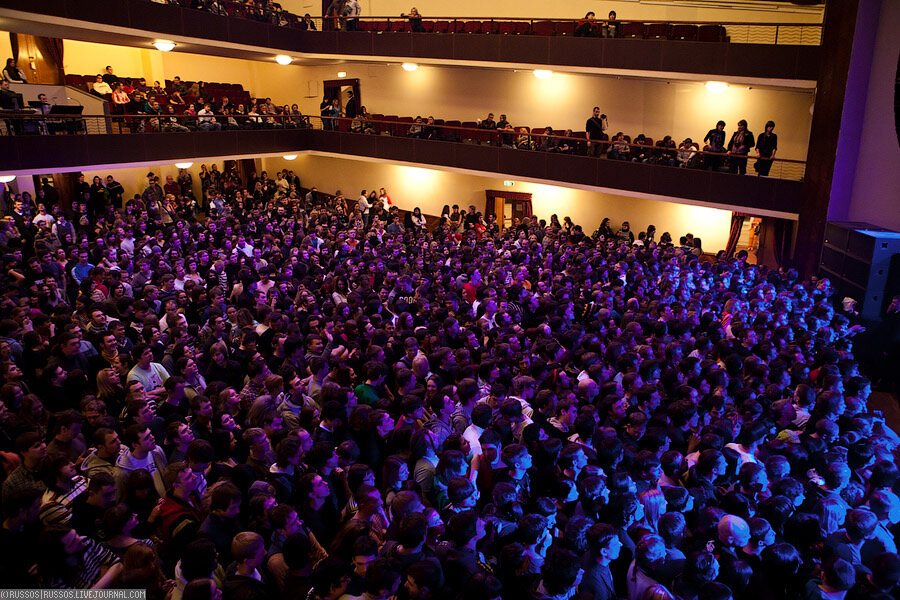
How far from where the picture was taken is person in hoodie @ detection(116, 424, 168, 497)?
12.9 ft

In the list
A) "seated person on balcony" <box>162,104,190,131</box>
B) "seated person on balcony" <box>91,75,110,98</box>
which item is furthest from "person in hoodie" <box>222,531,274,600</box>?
"seated person on balcony" <box>91,75,110,98</box>

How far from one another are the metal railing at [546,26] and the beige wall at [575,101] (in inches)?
48.4

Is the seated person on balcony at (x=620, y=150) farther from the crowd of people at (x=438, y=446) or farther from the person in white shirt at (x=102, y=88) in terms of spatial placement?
the person in white shirt at (x=102, y=88)

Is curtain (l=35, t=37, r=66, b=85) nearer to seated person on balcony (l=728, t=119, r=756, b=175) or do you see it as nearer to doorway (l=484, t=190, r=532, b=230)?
doorway (l=484, t=190, r=532, b=230)

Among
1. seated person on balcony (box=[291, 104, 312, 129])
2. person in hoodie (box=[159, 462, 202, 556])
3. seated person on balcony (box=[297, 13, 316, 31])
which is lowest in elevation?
person in hoodie (box=[159, 462, 202, 556])

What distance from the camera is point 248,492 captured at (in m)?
3.68

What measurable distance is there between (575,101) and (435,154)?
162 inches

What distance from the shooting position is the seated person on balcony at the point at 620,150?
13.6 m

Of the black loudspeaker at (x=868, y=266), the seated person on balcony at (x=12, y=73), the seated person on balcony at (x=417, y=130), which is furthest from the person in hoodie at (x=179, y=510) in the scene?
the seated person on balcony at (x=12, y=73)

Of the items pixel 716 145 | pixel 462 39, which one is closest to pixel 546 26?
pixel 462 39

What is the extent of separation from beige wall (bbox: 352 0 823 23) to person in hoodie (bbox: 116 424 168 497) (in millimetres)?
15305

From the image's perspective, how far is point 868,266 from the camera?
29.6ft

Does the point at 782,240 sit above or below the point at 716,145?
below

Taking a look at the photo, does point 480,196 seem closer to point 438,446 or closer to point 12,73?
point 12,73
